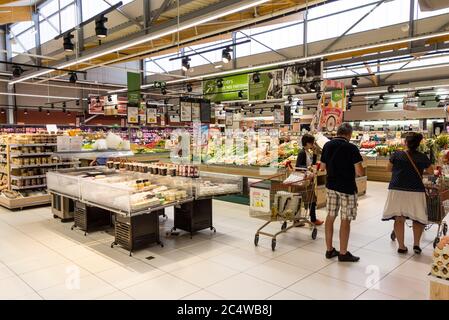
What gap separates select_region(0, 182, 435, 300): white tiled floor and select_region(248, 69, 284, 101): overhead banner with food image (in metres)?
5.39

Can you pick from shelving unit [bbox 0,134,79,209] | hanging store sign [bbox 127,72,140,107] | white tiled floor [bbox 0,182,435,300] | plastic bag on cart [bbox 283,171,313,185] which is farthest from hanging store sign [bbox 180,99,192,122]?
plastic bag on cart [bbox 283,171,313,185]

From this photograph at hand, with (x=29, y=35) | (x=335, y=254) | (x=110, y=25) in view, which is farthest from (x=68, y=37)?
(x=29, y=35)

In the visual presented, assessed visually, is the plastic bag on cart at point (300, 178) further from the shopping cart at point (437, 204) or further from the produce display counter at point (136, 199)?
the shopping cart at point (437, 204)

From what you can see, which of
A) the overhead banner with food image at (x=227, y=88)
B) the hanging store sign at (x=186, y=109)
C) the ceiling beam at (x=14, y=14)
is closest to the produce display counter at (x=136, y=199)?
the hanging store sign at (x=186, y=109)

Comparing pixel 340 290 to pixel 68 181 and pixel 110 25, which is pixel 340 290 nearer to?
pixel 68 181

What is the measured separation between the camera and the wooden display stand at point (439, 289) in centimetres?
256

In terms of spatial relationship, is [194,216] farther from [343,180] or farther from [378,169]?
[378,169]

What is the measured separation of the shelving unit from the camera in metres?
7.86

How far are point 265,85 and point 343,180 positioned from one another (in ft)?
22.0

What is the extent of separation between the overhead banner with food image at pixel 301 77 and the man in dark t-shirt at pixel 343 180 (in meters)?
5.28

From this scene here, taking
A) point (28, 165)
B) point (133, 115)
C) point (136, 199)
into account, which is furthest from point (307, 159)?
point (133, 115)

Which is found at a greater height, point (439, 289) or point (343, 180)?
point (343, 180)

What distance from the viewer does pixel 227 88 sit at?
37.7 ft

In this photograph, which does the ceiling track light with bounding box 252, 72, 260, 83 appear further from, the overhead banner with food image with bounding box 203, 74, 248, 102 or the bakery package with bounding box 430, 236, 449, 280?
the bakery package with bounding box 430, 236, 449, 280
